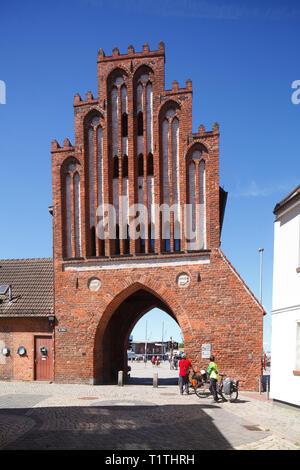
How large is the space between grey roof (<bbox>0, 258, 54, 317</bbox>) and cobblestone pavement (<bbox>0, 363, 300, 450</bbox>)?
5.27 m

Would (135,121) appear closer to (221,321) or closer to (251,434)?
(221,321)

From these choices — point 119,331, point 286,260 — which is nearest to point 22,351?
point 119,331

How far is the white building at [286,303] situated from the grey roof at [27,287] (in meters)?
11.3

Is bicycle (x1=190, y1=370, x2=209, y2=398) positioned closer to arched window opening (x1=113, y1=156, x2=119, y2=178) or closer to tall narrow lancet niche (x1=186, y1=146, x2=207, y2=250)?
tall narrow lancet niche (x1=186, y1=146, x2=207, y2=250)

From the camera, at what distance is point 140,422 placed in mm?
11273

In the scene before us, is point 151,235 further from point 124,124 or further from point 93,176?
point 124,124

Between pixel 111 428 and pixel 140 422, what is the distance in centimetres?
112

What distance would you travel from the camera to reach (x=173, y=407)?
13.9 metres

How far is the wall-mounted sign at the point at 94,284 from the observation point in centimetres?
2091

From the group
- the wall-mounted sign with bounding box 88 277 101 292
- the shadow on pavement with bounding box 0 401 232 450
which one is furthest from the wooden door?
the shadow on pavement with bounding box 0 401 232 450

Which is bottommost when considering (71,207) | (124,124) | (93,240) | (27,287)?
(27,287)

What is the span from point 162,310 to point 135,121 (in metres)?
11.8

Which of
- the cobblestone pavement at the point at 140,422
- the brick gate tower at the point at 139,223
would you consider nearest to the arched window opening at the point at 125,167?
the brick gate tower at the point at 139,223
